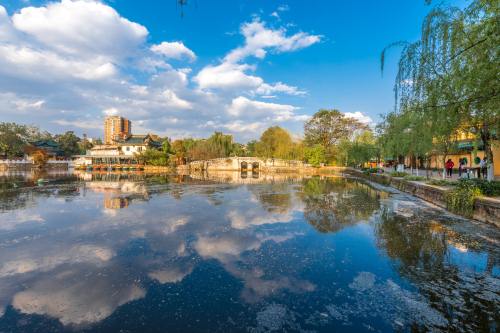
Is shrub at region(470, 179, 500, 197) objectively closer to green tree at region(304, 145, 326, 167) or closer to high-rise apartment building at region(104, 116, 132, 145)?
green tree at region(304, 145, 326, 167)

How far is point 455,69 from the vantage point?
7.99m

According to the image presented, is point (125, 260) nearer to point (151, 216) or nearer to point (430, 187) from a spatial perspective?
point (151, 216)

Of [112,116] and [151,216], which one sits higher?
[112,116]

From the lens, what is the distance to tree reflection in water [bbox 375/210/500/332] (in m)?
4.26

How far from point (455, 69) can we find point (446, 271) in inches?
231

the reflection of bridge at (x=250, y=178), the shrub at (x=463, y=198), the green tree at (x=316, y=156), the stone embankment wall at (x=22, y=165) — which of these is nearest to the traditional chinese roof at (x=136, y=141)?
the stone embankment wall at (x=22, y=165)

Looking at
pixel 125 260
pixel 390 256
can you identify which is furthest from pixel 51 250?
pixel 390 256

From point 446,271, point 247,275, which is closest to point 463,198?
point 446,271

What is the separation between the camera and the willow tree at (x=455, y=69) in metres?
6.65

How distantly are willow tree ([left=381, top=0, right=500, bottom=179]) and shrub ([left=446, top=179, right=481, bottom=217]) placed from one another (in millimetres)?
3164

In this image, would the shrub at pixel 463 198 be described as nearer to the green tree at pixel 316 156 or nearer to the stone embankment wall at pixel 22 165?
the green tree at pixel 316 156

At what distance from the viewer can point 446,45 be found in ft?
25.7

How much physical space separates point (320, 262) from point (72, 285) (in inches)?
209

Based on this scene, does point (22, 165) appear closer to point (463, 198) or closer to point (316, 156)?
point (316, 156)
